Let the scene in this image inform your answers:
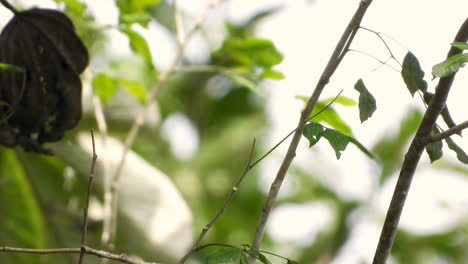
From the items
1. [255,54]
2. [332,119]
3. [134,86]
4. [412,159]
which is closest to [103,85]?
[134,86]

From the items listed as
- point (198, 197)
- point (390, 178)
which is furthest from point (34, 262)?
point (390, 178)

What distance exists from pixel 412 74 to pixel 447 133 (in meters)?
0.11

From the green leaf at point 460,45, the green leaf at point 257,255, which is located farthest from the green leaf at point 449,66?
the green leaf at point 257,255

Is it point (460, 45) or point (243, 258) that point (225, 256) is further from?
point (460, 45)

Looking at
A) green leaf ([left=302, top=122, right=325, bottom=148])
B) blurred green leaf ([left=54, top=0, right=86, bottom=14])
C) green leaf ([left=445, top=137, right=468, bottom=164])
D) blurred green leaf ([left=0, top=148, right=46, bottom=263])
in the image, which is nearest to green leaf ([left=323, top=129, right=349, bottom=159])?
green leaf ([left=302, top=122, right=325, bottom=148])

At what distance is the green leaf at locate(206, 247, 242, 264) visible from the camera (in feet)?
2.58

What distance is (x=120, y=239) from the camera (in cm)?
152

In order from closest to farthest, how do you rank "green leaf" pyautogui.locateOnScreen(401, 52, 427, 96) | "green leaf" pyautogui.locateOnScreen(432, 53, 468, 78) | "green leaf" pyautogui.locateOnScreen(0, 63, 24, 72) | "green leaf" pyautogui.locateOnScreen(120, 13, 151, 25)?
"green leaf" pyautogui.locateOnScreen(432, 53, 468, 78) < "green leaf" pyautogui.locateOnScreen(401, 52, 427, 96) < "green leaf" pyautogui.locateOnScreen(0, 63, 24, 72) < "green leaf" pyautogui.locateOnScreen(120, 13, 151, 25)

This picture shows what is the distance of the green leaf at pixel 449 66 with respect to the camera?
73 centimetres

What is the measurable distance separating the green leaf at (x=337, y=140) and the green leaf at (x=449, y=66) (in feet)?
0.49

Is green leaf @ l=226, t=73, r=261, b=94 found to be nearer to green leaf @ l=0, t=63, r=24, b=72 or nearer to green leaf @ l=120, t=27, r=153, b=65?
green leaf @ l=120, t=27, r=153, b=65

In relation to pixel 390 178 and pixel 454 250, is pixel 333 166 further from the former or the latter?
pixel 454 250

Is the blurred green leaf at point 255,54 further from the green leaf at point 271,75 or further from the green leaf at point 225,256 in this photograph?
the green leaf at point 225,256

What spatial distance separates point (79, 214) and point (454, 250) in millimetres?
2086
